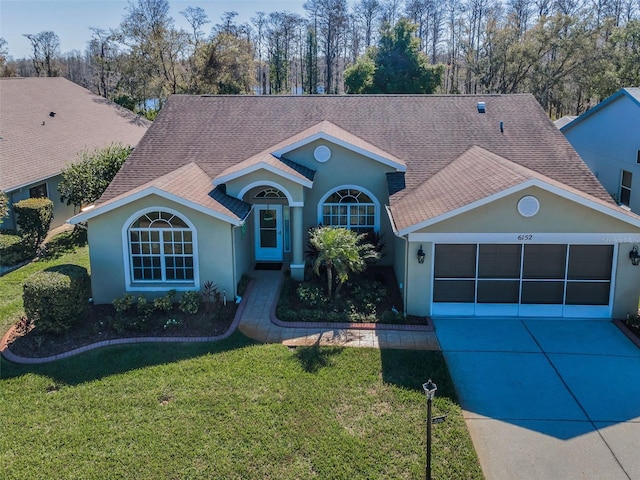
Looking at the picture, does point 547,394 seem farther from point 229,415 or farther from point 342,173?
point 342,173

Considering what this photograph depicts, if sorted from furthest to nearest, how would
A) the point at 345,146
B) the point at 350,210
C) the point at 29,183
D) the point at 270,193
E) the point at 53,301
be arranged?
1. the point at 29,183
2. the point at 350,210
3. the point at 270,193
4. the point at 345,146
5. the point at 53,301

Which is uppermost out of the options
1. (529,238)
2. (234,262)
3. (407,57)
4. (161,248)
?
(407,57)

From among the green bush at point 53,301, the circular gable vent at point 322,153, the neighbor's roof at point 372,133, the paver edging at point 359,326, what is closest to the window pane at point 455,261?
the paver edging at point 359,326

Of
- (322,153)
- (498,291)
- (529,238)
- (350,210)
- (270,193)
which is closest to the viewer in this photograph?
(529,238)

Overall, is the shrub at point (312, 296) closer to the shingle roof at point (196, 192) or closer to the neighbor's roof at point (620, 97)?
the shingle roof at point (196, 192)

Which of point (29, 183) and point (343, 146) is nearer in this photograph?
point (343, 146)

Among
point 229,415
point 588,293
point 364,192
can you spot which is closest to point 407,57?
point 364,192

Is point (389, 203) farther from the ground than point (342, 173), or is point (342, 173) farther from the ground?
point (342, 173)

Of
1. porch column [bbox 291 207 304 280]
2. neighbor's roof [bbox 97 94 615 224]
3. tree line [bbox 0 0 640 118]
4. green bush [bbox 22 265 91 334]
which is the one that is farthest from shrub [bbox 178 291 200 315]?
tree line [bbox 0 0 640 118]
